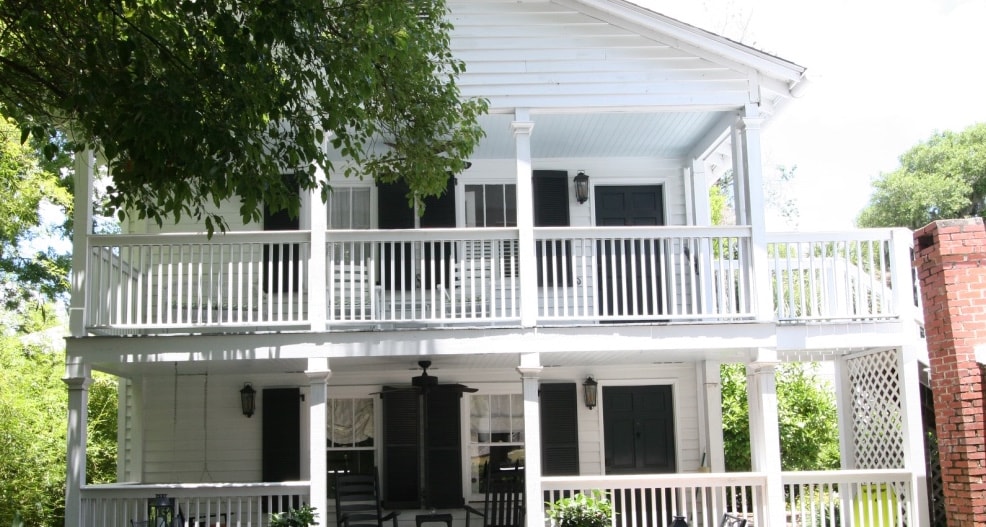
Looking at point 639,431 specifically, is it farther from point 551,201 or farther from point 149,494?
point 149,494

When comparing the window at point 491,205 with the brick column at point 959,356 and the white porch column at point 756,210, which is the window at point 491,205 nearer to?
the white porch column at point 756,210

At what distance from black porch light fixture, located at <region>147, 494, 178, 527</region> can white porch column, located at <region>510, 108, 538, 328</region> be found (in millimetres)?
3898

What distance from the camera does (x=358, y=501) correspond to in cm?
1223

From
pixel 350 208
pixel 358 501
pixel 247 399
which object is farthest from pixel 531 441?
pixel 350 208

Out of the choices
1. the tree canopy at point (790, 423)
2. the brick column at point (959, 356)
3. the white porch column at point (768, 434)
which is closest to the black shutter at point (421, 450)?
the white porch column at point (768, 434)

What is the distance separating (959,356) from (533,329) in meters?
4.34

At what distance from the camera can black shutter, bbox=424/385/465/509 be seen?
12.8 metres

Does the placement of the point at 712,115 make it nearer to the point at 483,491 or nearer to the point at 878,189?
the point at 483,491

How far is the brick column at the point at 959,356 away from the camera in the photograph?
10.2 meters

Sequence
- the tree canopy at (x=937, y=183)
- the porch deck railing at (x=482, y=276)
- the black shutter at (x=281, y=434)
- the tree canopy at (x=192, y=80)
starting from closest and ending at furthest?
the tree canopy at (x=192, y=80) < the porch deck railing at (x=482, y=276) < the black shutter at (x=281, y=434) < the tree canopy at (x=937, y=183)

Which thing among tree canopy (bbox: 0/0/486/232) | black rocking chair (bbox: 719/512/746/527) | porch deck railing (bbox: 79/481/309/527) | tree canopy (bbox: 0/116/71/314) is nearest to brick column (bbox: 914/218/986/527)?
black rocking chair (bbox: 719/512/746/527)

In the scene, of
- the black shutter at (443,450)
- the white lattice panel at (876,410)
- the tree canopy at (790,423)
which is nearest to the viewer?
the white lattice panel at (876,410)

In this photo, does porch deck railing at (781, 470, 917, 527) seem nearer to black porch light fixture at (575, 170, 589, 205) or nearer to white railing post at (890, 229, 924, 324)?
white railing post at (890, 229, 924, 324)

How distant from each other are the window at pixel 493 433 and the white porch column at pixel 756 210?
12.1ft
